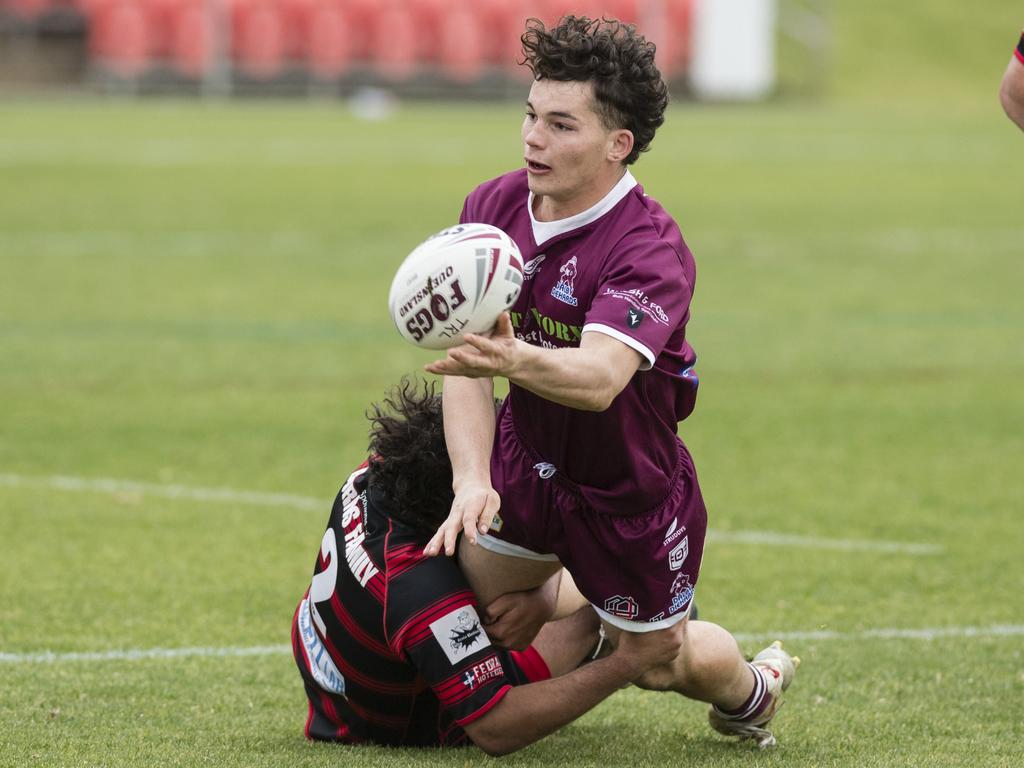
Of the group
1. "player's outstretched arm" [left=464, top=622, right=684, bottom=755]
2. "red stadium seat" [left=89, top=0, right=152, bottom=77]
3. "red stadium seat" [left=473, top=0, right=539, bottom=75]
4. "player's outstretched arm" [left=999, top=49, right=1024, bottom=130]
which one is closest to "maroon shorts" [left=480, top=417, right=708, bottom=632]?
"player's outstretched arm" [left=464, top=622, right=684, bottom=755]

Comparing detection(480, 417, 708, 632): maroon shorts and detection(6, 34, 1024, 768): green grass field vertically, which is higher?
detection(480, 417, 708, 632): maroon shorts

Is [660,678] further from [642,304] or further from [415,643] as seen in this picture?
[642,304]

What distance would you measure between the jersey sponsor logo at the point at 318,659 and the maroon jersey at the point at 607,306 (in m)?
0.88

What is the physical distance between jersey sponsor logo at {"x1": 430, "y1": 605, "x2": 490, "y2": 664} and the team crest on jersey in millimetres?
953

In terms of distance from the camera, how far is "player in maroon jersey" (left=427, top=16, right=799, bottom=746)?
454 centimetres

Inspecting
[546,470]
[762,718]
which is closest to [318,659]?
[546,470]

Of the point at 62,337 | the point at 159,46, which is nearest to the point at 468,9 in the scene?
the point at 159,46

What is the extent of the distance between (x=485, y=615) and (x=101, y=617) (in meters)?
1.99

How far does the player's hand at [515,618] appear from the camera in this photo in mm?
5070

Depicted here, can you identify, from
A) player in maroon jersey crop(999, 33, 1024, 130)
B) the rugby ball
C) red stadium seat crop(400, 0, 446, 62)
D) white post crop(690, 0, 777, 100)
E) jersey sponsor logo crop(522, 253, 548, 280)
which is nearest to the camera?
the rugby ball

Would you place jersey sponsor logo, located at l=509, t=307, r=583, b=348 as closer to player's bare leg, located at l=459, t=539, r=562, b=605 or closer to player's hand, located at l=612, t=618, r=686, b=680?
player's bare leg, located at l=459, t=539, r=562, b=605

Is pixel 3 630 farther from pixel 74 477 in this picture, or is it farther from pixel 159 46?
pixel 159 46

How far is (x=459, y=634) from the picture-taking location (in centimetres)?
485

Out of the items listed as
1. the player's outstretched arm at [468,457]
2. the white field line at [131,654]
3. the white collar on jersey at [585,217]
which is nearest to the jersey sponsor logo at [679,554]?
the player's outstretched arm at [468,457]
